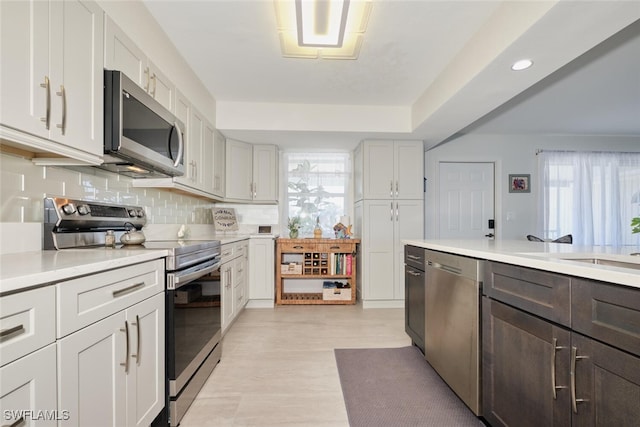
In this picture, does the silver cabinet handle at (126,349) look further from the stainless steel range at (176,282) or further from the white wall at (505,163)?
the white wall at (505,163)

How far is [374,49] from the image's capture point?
7.61 feet

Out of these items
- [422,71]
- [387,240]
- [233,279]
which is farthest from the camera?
[387,240]

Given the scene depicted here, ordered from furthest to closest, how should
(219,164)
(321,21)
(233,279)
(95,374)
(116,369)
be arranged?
(219,164) → (233,279) → (321,21) → (116,369) → (95,374)

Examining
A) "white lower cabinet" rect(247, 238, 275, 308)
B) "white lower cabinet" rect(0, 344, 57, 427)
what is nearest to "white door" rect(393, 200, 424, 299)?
"white lower cabinet" rect(247, 238, 275, 308)

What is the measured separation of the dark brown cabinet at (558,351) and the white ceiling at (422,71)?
1.40 m

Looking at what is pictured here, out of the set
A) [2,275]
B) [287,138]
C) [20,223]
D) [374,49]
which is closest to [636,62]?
[374,49]

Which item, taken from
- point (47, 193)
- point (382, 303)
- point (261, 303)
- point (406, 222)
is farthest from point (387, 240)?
point (47, 193)

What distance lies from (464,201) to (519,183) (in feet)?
2.99

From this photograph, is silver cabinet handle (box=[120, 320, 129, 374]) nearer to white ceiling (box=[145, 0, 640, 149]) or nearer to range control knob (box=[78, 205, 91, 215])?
range control knob (box=[78, 205, 91, 215])

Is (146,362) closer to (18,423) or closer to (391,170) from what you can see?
(18,423)

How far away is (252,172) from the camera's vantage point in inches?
157

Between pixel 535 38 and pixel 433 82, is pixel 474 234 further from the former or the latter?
pixel 535 38

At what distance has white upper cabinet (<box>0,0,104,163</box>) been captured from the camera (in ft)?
3.26

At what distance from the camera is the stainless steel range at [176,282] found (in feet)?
4.79
